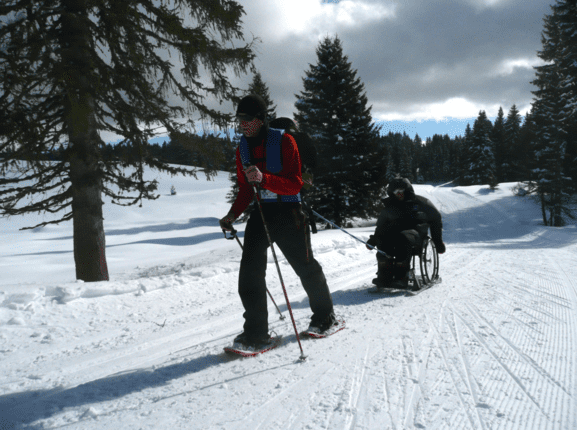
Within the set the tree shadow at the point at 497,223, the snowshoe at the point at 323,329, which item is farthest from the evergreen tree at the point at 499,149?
the snowshoe at the point at 323,329

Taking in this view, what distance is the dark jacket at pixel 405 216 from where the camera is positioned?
17.1 feet

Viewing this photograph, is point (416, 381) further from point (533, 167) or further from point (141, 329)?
point (533, 167)

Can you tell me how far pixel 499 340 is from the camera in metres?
2.97

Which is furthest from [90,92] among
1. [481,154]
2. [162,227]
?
[481,154]

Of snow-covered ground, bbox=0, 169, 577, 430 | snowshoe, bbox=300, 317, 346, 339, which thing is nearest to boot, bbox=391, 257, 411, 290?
snow-covered ground, bbox=0, 169, 577, 430

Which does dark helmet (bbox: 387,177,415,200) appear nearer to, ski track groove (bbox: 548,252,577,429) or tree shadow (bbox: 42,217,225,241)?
ski track groove (bbox: 548,252,577,429)

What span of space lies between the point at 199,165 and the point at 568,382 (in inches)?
295

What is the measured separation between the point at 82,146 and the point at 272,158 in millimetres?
5404

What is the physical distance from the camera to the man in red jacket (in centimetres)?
295

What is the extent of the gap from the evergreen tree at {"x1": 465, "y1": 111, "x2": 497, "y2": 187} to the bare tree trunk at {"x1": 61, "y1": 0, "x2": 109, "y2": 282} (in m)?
57.8

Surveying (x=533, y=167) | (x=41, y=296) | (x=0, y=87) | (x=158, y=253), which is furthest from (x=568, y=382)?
A: (x=533, y=167)

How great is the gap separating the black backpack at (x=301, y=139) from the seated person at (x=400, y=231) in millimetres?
2305

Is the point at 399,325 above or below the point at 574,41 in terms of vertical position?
below

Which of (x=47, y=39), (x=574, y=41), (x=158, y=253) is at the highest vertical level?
(x=574, y=41)
